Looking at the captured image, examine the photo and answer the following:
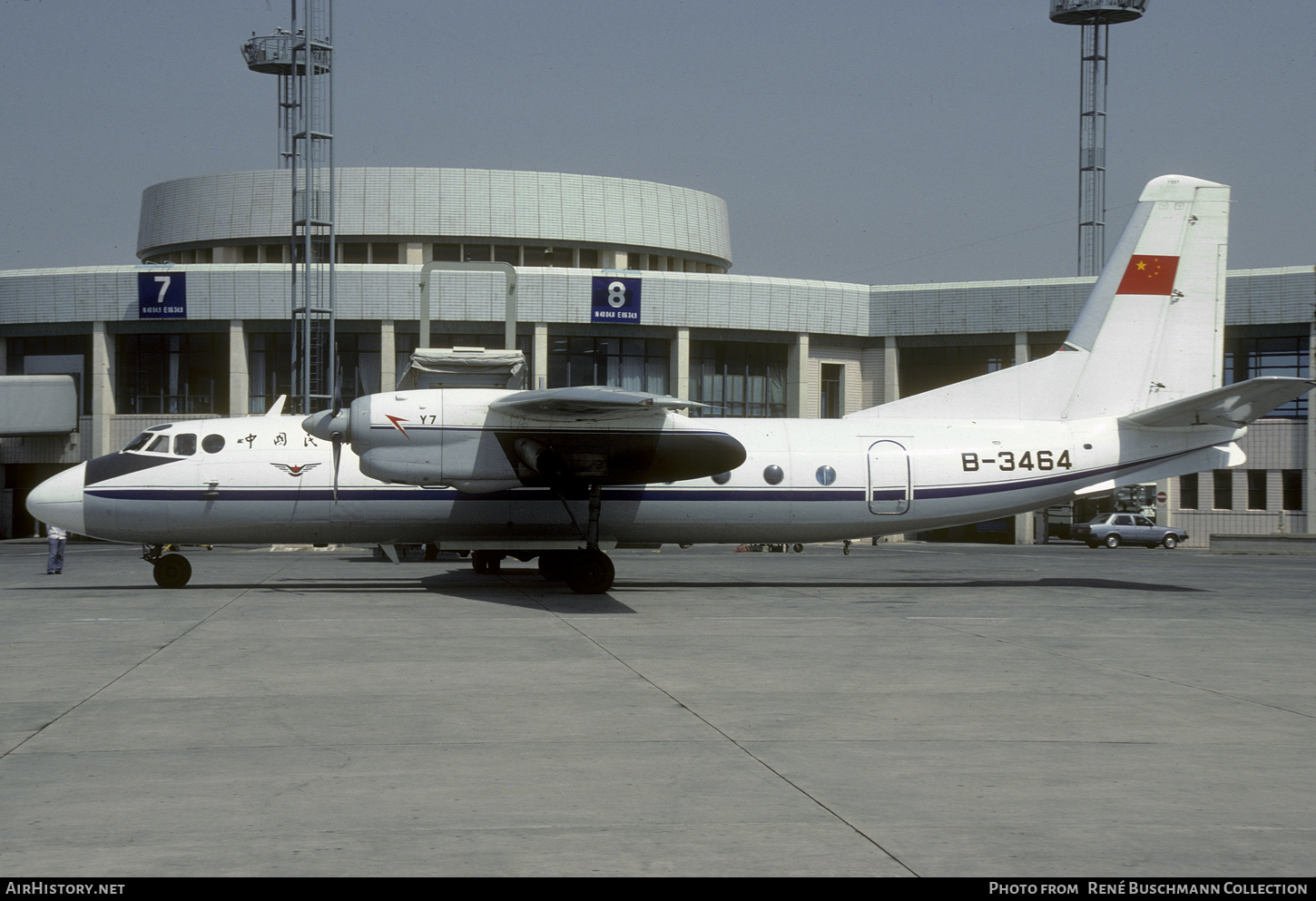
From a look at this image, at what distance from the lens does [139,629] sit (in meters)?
15.2

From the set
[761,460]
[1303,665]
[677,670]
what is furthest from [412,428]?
[1303,665]

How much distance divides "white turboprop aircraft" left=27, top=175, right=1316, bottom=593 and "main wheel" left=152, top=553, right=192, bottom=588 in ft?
0.13

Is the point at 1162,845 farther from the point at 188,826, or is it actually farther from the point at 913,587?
the point at 913,587

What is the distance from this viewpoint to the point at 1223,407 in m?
21.8

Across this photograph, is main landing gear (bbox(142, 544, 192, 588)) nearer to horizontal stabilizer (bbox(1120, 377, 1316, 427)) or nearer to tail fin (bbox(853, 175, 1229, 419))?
Result: tail fin (bbox(853, 175, 1229, 419))

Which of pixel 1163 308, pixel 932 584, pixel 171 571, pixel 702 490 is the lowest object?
pixel 932 584

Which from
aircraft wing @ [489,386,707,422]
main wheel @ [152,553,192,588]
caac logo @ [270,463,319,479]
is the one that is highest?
aircraft wing @ [489,386,707,422]

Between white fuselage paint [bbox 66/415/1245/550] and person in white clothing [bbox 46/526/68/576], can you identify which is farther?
person in white clothing [bbox 46/526/68/576]

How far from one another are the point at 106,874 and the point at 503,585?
57.9ft

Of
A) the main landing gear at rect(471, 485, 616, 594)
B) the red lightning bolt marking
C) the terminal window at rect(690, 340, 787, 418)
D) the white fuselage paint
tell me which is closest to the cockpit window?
the white fuselage paint

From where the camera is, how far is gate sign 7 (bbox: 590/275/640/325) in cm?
5509

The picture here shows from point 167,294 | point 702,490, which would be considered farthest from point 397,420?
point 167,294

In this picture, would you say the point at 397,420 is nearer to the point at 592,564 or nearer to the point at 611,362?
the point at 592,564

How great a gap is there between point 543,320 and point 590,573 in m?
34.8
